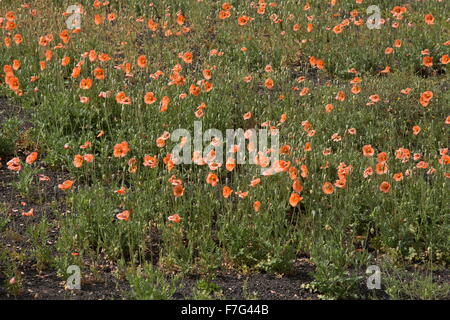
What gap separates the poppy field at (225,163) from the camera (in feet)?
16.4

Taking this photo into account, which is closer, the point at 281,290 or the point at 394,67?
the point at 281,290

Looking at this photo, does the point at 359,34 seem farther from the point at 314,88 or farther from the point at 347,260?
the point at 347,260

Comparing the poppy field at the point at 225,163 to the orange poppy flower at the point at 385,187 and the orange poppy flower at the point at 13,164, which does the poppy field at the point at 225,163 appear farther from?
the orange poppy flower at the point at 385,187

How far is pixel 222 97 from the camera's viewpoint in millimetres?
7293

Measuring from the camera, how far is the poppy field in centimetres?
501

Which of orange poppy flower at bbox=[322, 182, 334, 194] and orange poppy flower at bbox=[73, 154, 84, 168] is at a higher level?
orange poppy flower at bbox=[73, 154, 84, 168]

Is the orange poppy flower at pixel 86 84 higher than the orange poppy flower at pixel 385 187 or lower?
higher

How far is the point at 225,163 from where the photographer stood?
21.3 feet

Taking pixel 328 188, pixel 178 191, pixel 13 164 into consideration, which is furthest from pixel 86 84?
pixel 328 188

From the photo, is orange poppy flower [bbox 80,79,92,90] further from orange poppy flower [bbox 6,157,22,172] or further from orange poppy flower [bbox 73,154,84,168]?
orange poppy flower [bbox 6,157,22,172]

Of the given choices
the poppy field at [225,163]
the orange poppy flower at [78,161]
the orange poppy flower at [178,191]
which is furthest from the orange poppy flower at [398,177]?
the orange poppy flower at [78,161]

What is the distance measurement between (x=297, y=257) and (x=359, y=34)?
4353 millimetres

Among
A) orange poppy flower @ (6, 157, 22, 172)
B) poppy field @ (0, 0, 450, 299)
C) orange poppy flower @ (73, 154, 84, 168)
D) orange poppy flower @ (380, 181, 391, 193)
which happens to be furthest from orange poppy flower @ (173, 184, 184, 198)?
orange poppy flower @ (380, 181, 391, 193)
